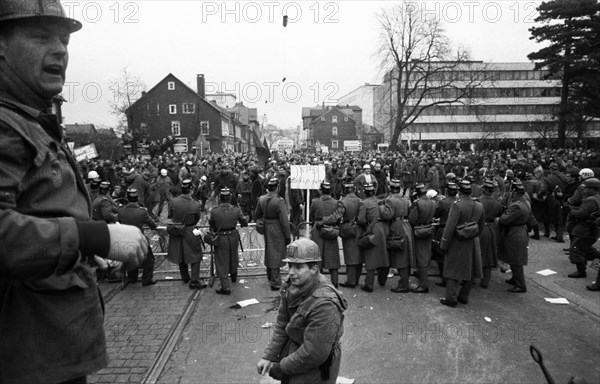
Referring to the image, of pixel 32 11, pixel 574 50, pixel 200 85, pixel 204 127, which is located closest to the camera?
pixel 32 11

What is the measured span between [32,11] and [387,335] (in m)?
6.42

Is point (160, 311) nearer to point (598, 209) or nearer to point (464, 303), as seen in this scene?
point (464, 303)

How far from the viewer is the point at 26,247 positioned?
136 cm

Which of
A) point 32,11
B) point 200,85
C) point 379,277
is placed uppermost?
point 200,85

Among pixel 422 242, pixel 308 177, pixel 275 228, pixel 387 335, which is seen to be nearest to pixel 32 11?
pixel 387 335

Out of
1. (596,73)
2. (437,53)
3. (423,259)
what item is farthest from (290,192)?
(596,73)

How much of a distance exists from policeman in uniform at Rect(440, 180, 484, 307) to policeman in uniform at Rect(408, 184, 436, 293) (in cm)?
83

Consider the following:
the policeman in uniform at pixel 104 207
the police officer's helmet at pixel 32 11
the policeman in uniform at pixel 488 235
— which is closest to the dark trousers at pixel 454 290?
the policeman in uniform at pixel 488 235

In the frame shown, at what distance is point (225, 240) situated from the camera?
8930 mm

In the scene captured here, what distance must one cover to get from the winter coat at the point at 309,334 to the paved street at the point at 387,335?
188 cm

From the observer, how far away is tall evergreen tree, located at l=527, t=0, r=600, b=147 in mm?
33000

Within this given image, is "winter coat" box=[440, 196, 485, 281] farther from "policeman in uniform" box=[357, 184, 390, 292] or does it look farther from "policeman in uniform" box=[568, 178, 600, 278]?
"policeman in uniform" box=[568, 178, 600, 278]

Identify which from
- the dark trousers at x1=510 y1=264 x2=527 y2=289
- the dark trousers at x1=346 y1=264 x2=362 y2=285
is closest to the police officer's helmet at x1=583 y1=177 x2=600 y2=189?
the dark trousers at x1=510 y1=264 x2=527 y2=289

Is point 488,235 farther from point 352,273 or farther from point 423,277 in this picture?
point 352,273
